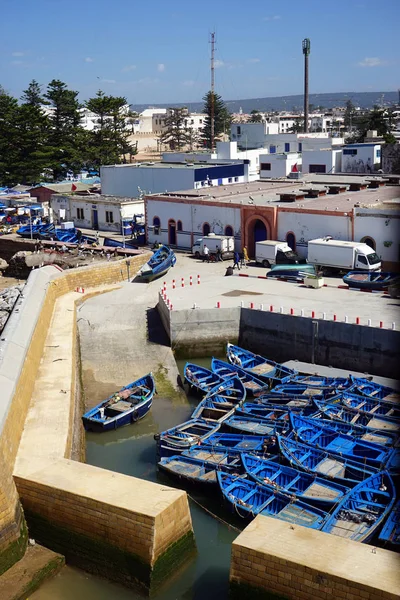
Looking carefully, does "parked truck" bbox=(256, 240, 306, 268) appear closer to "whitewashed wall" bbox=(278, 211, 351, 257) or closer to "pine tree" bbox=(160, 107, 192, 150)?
"whitewashed wall" bbox=(278, 211, 351, 257)

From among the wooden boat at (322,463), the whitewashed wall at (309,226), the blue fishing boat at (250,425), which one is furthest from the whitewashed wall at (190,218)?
the wooden boat at (322,463)

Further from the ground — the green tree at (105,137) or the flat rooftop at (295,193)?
the green tree at (105,137)

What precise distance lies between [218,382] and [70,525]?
807 cm

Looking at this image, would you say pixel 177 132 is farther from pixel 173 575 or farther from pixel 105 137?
pixel 173 575

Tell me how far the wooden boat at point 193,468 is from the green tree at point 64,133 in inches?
1958

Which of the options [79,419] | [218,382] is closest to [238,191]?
[218,382]

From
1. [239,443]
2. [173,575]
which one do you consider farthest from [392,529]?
[239,443]

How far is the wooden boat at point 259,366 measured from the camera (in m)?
20.3

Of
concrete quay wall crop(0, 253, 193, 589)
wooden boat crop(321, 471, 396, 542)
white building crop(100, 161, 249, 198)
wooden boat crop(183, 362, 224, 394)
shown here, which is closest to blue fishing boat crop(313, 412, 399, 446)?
wooden boat crop(321, 471, 396, 542)

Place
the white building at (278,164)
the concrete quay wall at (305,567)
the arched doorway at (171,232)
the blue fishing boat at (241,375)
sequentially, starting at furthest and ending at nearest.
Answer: the white building at (278,164)
the arched doorway at (171,232)
the blue fishing boat at (241,375)
the concrete quay wall at (305,567)

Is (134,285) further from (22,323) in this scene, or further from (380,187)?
(380,187)

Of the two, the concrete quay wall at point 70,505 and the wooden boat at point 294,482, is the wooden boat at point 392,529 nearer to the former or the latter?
the wooden boat at point 294,482

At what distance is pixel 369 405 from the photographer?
58.1 ft

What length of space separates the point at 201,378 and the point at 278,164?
3275 cm
